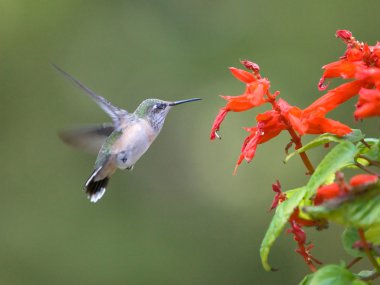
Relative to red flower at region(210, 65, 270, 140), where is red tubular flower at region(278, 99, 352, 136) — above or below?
below

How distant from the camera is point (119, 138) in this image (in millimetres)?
2994

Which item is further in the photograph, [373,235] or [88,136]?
[88,136]

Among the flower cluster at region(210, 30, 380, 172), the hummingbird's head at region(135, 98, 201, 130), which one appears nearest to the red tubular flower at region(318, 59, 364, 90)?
the flower cluster at region(210, 30, 380, 172)

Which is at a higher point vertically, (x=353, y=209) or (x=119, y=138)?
(x=119, y=138)

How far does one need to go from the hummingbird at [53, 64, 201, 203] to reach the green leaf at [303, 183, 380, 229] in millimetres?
1424

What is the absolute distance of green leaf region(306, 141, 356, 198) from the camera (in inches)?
64.3

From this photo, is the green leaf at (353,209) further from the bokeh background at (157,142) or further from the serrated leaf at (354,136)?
the bokeh background at (157,142)

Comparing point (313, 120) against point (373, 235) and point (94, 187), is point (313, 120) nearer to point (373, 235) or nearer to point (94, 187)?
point (373, 235)

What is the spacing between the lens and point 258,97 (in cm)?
184

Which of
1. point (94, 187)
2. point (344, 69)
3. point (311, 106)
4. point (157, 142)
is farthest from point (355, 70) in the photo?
point (157, 142)

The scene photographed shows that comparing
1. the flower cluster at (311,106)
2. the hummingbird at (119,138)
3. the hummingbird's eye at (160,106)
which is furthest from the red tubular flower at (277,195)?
the hummingbird's eye at (160,106)

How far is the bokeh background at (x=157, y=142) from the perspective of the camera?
692 centimetres

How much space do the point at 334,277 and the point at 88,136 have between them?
1.49 metres

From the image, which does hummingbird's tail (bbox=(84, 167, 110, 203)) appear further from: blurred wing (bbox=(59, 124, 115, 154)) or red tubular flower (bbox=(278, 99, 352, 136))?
red tubular flower (bbox=(278, 99, 352, 136))
